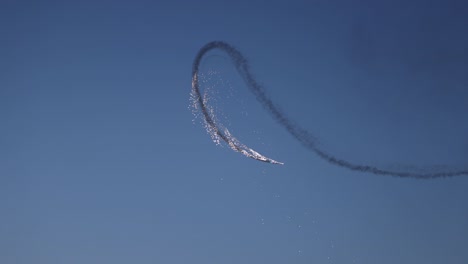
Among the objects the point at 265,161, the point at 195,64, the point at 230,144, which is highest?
the point at 195,64

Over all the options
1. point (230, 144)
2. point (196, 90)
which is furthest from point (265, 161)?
point (196, 90)

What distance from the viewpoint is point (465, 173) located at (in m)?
32.5

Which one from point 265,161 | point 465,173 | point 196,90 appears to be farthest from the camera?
point 465,173

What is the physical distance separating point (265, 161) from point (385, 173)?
14.4 m

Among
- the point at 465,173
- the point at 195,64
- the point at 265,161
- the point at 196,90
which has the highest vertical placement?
the point at 195,64

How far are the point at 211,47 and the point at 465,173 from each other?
26921mm

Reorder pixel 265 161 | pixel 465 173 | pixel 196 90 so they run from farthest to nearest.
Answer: pixel 465 173
pixel 196 90
pixel 265 161

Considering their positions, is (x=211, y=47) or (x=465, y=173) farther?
(x=465, y=173)

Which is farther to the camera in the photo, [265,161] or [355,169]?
[355,169]

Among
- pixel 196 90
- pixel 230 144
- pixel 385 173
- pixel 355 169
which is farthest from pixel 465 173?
pixel 196 90

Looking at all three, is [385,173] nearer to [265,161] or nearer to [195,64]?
[265,161]

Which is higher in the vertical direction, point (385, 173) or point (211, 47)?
point (211, 47)

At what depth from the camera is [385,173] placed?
33.5 metres

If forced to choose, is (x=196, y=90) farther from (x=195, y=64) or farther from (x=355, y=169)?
(x=355, y=169)
